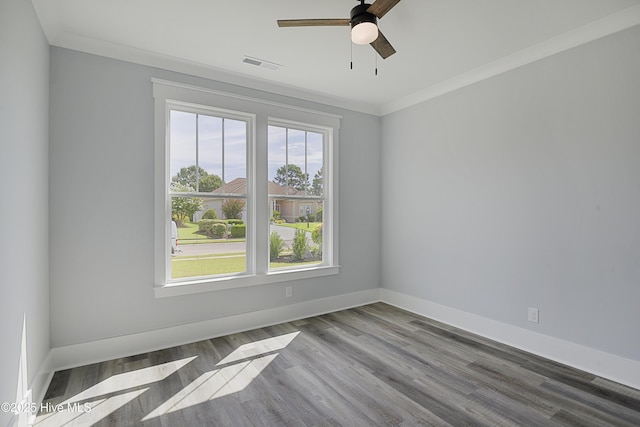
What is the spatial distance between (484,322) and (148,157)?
3774mm

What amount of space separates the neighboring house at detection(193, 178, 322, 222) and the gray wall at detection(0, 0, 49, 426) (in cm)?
134

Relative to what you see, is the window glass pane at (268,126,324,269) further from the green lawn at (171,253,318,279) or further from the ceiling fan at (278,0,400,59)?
the ceiling fan at (278,0,400,59)

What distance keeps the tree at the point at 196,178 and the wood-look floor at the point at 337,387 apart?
1.59 m

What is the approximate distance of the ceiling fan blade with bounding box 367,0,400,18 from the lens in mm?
1953

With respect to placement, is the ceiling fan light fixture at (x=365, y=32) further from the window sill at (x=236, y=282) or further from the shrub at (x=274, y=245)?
the window sill at (x=236, y=282)

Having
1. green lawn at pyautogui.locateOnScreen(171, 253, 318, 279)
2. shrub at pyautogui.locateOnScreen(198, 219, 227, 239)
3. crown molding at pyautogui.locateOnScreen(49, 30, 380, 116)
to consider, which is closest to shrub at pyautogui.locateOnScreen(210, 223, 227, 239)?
shrub at pyautogui.locateOnScreen(198, 219, 227, 239)

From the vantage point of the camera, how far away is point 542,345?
2.98 metres

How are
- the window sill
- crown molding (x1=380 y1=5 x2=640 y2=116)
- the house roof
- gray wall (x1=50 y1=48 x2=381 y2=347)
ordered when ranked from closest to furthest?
1. crown molding (x1=380 y1=5 x2=640 y2=116)
2. gray wall (x1=50 y1=48 x2=381 y2=347)
3. the window sill
4. the house roof

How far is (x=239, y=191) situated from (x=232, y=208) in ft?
0.68

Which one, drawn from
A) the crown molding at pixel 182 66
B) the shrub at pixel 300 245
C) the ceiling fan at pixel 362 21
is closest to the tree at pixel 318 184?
the shrub at pixel 300 245

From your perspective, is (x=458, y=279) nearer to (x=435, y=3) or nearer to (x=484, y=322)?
(x=484, y=322)

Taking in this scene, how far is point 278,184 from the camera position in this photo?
399 cm

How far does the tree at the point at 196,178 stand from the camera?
3.35m

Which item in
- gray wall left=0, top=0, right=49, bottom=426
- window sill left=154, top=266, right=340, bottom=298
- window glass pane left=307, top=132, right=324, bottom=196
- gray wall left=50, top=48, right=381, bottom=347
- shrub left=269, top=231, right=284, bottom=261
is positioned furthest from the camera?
window glass pane left=307, top=132, right=324, bottom=196
